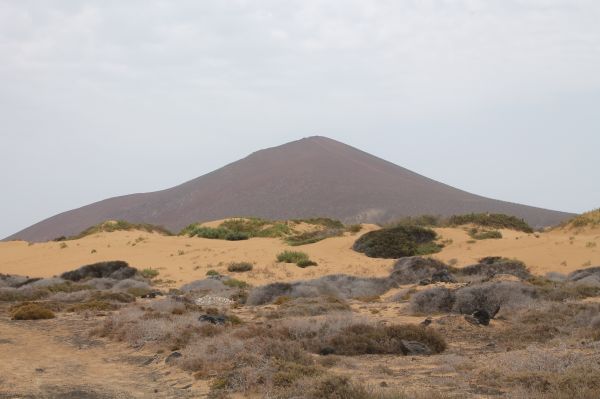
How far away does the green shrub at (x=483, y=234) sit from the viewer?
1240 inches

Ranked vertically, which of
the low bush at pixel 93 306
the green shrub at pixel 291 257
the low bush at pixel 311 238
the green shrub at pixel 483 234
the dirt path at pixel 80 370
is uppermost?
the low bush at pixel 311 238

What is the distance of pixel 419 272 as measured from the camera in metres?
22.8

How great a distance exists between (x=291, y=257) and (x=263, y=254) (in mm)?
2274

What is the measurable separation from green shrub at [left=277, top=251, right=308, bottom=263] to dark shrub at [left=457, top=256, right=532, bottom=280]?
8194mm

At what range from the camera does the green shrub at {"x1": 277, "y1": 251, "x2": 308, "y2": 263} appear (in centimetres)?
2883

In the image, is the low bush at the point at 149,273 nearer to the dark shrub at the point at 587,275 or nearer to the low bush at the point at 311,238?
the low bush at the point at 311,238

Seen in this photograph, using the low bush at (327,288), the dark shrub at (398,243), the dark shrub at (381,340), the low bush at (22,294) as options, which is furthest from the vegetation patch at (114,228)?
the dark shrub at (381,340)

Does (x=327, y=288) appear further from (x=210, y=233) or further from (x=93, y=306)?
(x=210, y=233)

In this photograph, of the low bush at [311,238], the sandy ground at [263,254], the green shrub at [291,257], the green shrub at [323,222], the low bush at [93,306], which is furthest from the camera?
the green shrub at [323,222]

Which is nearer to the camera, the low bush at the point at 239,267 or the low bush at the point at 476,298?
the low bush at the point at 476,298

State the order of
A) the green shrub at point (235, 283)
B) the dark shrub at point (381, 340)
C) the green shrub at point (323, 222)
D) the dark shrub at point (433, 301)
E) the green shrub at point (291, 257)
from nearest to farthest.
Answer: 1. the dark shrub at point (381, 340)
2. the dark shrub at point (433, 301)
3. the green shrub at point (235, 283)
4. the green shrub at point (291, 257)
5. the green shrub at point (323, 222)

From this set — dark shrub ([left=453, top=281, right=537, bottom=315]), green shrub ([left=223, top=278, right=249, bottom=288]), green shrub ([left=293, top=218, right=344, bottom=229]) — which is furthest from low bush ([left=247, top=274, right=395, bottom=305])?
green shrub ([left=293, top=218, right=344, bottom=229])

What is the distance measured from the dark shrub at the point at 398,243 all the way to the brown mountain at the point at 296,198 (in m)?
41.8

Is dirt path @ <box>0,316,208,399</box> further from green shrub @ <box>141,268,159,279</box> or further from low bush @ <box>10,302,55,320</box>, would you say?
green shrub @ <box>141,268,159,279</box>
